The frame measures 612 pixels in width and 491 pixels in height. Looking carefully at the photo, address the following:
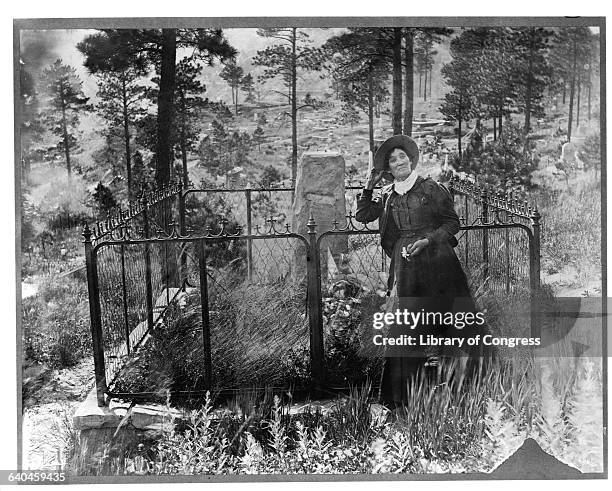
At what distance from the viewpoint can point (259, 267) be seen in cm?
496

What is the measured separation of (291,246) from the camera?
497 cm

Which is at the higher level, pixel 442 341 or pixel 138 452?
pixel 442 341

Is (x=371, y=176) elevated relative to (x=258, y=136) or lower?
lower

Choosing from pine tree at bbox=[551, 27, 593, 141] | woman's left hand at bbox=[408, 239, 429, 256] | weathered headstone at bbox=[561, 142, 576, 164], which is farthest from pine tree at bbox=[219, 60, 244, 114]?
weathered headstone at bbox=[561, 142, 576, 164]

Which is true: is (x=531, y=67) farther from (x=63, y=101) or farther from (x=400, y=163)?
(x=63, y=101)

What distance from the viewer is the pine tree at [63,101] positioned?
4906 millimetres

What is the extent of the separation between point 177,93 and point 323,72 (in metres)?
0.92

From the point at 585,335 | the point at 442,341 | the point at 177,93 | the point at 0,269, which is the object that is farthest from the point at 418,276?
the point at 0,269

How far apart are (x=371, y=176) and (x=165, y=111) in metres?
1.35

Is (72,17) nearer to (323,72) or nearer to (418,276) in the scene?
(323,72)

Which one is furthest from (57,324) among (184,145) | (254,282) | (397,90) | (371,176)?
(397,90)

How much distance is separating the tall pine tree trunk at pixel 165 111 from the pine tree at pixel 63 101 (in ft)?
1.55

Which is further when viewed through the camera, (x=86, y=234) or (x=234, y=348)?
(x=234, y=348)

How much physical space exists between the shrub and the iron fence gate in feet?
0.30
